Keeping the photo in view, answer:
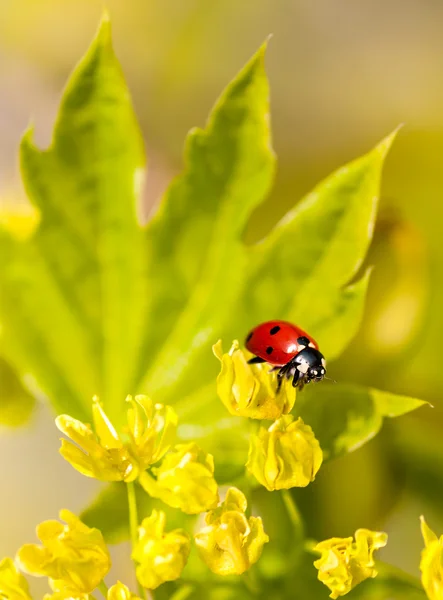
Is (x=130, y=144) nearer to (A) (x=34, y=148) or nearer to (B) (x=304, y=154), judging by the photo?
(A) (x=34, y=148)

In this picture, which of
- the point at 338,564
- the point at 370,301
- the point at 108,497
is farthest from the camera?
the point at 370,301

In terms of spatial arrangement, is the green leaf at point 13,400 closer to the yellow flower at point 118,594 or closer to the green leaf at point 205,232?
the green leaf at point 205,232

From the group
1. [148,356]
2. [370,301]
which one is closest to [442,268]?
[370,301]

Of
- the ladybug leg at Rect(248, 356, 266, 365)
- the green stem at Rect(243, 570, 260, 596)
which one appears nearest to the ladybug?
the ladybug leg at Rect(248, 356, 266, 365)

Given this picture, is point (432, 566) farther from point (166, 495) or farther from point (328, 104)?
point (328, 104)

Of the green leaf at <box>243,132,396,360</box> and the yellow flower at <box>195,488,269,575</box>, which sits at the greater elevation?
the green leaf at <box>243,132,396,360</box>

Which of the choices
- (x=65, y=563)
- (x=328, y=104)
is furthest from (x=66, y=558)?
(x=328, y=104)

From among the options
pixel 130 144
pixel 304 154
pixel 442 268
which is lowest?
pixel 442 268

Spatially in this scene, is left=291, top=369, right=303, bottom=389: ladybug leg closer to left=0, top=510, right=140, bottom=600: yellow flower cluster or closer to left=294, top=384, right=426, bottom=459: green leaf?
left=294, top=384, right=426, bottom=459: green leaf
